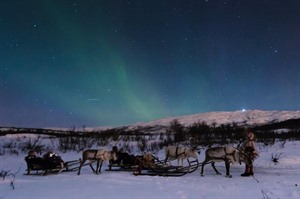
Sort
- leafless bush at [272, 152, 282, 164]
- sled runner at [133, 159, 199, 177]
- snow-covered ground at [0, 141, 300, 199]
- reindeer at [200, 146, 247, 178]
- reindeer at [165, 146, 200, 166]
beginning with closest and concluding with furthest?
snow-covered ground at [0, 141, 300, 199] < reindeer at [200, 146, 247, 178] < sled runner at [133, 159, 199, 177] < reindeer at [165, 146, 200, 166] < leafless bush at [272, 152, 282, 164]

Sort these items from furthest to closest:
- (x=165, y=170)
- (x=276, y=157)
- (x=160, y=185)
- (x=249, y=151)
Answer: (x=276, y=157) < (x=165, y=170) < (x=249, y=151) < (x=160, y=185)

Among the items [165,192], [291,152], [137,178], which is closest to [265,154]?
[291,152]

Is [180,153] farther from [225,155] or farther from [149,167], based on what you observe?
[225,155]

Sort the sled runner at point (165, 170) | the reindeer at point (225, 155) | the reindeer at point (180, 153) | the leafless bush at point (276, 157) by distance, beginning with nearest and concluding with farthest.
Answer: the reindeer at point (225, 155), the sled runner at point (165, 170), the reindeer at point (180, 153), the leafless bush at point (276, 157)

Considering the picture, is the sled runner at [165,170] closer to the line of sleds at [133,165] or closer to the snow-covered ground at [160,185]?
the line of sleds at [133,165]

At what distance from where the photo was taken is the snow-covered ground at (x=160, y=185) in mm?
9773

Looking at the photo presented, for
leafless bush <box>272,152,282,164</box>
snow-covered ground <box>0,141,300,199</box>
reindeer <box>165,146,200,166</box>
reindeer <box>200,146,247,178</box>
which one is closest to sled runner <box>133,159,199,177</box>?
snow-covered ground <box>0,141,300,199</box>

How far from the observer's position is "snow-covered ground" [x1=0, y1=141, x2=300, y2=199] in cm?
977

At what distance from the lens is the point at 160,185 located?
1135 centimetres

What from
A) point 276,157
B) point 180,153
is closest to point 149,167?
point 180,153

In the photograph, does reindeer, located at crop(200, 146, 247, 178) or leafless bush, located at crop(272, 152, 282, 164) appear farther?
leafless bush, located at crop(272, 152, 282, 164)

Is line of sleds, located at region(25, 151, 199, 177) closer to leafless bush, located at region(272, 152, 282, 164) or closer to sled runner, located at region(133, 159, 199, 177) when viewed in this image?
sled runner, located at region(133, 159, 199, 177)

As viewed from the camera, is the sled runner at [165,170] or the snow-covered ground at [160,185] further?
the sled runner at [165,170]

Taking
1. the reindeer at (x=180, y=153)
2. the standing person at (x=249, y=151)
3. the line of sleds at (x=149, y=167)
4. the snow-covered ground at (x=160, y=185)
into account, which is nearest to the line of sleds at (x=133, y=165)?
the line of sleds at (x=149, y=167)
